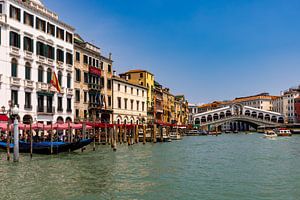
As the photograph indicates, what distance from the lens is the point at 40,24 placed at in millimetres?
29562

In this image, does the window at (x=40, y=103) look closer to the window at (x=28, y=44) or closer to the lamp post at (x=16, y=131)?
the window at (x=28, y=44)

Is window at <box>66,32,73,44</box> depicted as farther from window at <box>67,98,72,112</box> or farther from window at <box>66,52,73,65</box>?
window at <box>67,98,72,112</box>

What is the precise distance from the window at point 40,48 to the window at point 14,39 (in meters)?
2.34

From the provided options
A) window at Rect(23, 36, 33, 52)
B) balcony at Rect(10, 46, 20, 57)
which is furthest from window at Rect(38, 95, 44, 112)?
balcony at Rect(10, 46, 20, 57)

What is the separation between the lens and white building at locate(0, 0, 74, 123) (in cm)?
2577

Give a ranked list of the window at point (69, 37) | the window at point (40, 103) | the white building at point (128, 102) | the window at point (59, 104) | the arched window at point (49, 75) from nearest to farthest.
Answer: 1. the window at point (40, 103)
2. the arched window at point (49, 75)
3. the window at point (59, 104)
4. the window at point (69, 37)
5. the white building at point (128, 102)

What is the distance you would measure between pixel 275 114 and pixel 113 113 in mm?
68153

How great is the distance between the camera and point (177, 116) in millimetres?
82375

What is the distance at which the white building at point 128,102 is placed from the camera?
4241cm

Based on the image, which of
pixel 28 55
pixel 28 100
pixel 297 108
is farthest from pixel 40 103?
pixel 297 108

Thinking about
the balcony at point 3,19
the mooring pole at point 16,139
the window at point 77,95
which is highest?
the balcony at point 3,19

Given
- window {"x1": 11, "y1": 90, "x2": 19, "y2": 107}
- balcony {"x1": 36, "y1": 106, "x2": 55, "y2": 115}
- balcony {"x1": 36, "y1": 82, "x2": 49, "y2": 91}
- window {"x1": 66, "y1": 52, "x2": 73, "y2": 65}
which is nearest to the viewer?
window {"x1": 11, "y1": 90, "x2": 19, "y2": 107}

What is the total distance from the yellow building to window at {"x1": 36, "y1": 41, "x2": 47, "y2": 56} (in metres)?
24.2

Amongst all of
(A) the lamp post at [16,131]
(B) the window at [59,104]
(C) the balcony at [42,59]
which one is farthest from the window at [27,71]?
(A) the lamp post at [16,131]
